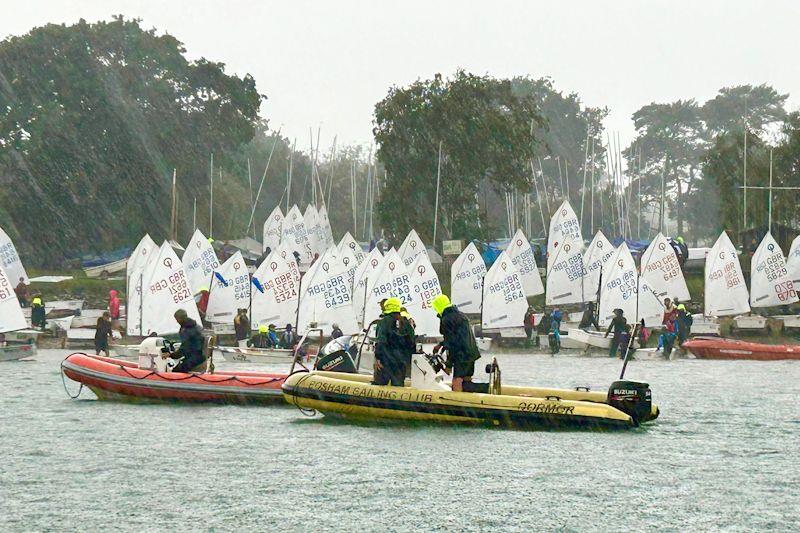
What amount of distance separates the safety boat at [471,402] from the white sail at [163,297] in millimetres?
24835

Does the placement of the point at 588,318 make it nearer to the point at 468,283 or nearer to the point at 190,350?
the point at 468,283

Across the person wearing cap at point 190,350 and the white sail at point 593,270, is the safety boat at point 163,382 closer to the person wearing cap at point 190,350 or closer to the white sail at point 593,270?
the person wearing cap at point 190,350

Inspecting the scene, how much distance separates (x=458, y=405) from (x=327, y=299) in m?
28.0

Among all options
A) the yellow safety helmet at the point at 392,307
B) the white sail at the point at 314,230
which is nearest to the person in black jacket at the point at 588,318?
the white sail at the point at 314,230

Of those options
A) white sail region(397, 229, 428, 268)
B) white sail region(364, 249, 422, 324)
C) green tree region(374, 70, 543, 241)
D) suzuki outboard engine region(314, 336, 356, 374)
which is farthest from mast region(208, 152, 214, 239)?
suzuki outboard engine region(314, 336, 356, 374)

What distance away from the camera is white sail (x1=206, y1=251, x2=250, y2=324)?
5941 cm

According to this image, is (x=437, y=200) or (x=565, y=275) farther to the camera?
(x=437, y=200)

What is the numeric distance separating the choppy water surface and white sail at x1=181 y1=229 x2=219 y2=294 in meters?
33.3

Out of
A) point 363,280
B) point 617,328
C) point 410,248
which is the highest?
point 410,248

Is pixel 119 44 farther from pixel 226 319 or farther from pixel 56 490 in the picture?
pixel 56 490

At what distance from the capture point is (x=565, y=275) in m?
68.6

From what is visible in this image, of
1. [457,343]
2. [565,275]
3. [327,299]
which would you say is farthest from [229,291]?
[457,343]

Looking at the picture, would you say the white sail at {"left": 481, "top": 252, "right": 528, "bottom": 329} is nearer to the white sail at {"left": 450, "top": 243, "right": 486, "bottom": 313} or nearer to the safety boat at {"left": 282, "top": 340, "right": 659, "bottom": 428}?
the white sail at {"left": 450, "top": 243, "right": 486, "bottom": 313}

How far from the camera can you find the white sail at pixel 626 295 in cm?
5722
